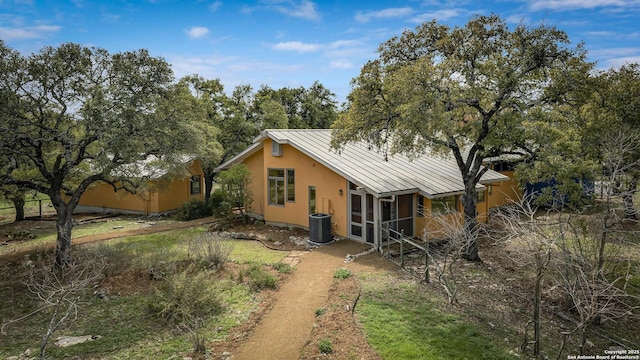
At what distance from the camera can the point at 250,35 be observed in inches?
571

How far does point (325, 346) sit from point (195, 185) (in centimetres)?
2110

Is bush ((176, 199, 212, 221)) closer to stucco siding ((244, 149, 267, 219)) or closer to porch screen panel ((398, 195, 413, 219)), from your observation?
stucco siding ((244, 149, 267, 219))

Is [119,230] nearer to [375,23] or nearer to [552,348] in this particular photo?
[375,23]

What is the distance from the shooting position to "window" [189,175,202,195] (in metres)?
26.0

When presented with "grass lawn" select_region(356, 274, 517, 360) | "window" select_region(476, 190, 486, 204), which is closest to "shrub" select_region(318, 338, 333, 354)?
"grass lawn" select_region(356, 274, 517, 360)

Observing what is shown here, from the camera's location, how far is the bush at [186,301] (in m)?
8.78

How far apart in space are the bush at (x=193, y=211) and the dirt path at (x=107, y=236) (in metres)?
0.83

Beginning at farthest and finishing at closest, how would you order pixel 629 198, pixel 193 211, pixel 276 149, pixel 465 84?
pixel 193 211 < pixel 276 149 < pixel 465 84 < pixel 629 198

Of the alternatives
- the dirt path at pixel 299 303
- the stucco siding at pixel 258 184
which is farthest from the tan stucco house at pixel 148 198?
the dirt path at pixel 299 303

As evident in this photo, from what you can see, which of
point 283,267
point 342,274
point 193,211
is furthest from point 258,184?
point 342,274

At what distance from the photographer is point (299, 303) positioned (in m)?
9.68

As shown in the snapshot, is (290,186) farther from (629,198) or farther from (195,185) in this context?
Answer: (629,198)

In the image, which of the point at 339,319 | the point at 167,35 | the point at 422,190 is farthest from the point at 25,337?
the point at 422,190

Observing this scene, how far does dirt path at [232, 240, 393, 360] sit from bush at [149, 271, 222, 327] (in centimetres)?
139
